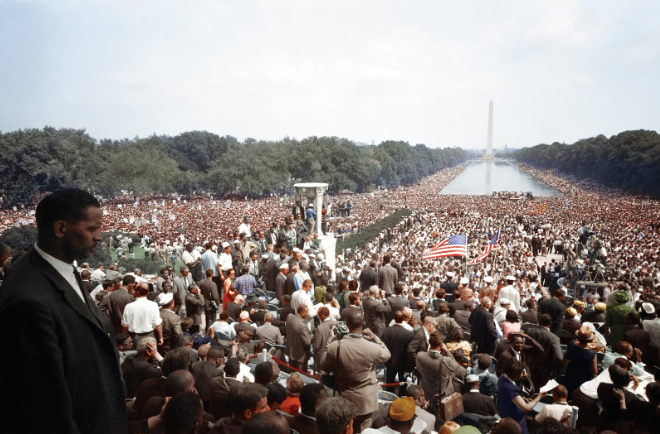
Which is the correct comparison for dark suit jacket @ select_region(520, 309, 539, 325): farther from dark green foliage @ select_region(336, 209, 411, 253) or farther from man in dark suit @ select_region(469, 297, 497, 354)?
dark green foliage @ select_region(336, 209, 411, 253)

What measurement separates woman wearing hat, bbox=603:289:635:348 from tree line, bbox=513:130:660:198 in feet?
262

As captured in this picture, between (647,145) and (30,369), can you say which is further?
(647,145)

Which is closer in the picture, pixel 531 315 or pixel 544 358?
pixel 544 358

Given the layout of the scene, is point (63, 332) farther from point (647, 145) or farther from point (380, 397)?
point (647, 145)

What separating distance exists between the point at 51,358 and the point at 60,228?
639 millimetres

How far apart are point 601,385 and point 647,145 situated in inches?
3935

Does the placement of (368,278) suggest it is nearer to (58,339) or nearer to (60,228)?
(60,228)

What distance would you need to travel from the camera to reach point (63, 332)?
77.8 inches

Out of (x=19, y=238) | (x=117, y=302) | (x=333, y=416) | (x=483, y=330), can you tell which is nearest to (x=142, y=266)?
(x=19, y=238)

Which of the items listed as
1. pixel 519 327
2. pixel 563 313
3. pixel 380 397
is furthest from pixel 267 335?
pixel 563 313

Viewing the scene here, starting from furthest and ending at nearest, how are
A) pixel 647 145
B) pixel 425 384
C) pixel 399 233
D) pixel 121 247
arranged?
pixel 647 145, pixel 399 233, pixel 121 247, pixel 425 384

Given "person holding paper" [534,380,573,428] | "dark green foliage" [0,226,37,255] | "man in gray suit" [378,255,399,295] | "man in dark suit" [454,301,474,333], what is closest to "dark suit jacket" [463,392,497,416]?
"person holding paper" [534,380,573,428]

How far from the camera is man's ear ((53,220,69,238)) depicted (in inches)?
86.5

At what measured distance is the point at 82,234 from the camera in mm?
2268
